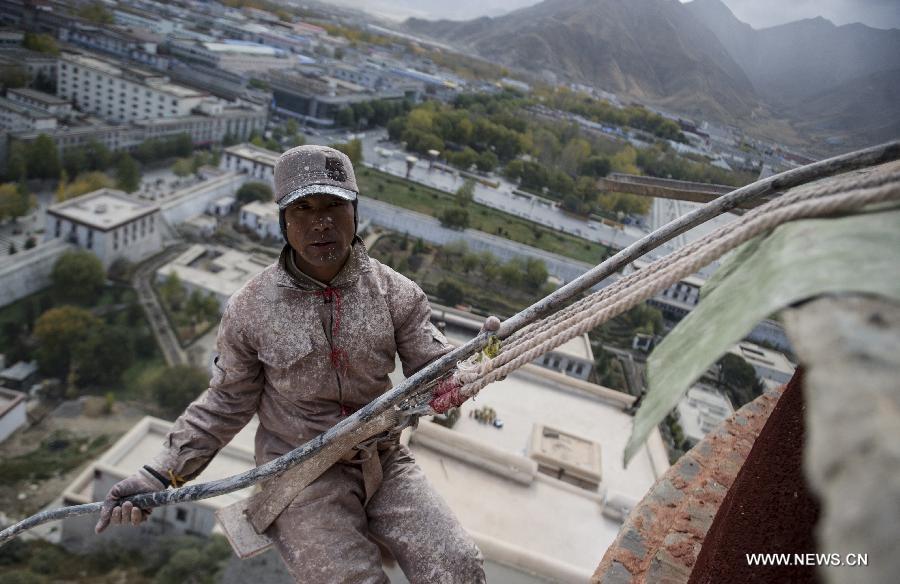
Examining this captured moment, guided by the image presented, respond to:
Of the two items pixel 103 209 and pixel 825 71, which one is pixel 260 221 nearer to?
pixel 103 209

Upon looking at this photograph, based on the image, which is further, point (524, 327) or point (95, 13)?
point (95, 13)

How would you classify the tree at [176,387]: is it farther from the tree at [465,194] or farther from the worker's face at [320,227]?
the worker's face at [320,227]

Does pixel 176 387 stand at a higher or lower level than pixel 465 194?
lower

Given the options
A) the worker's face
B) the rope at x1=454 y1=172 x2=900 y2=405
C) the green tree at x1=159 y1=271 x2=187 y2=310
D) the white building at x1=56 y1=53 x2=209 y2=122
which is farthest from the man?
the white building at x1=56 y1=53 x2=209 y2=122

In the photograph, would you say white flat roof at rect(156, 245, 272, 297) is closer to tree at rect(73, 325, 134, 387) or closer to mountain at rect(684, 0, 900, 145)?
tree at rect(73, 325, 134, 387)

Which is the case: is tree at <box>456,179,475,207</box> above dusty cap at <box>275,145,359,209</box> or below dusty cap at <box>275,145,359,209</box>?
below

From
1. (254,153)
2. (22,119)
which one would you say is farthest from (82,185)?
(254,153)
